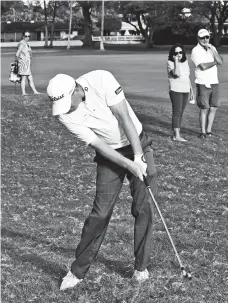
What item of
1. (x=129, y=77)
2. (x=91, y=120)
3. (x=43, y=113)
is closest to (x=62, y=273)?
(x=91, y=120)

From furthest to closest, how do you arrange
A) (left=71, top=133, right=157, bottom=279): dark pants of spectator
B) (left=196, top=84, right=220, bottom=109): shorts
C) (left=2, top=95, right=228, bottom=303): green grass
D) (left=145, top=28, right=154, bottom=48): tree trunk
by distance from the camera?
(left=145, top=28, right=154, bottom=48): tree trunk
(left=196, top=84, right=220, bottom=109): shorts
(left=2, top=95, right=228, bottom=303): green grass
(left=71, top=133, right=157, bottom=279): dark pants of spectator

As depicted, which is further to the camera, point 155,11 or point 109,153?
point 155,11

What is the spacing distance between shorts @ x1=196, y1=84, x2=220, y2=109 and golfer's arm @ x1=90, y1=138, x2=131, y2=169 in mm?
6688

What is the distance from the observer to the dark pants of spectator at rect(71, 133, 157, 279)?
5086 mm

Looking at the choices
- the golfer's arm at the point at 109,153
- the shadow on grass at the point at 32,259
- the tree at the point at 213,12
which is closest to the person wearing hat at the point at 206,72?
the shadow on grass at the point at 32,259

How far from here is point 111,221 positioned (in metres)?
7.22

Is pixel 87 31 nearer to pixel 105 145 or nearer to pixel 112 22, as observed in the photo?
pixel 112 22

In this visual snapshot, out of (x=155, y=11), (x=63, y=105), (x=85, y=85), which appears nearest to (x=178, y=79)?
(x=85, y=85)

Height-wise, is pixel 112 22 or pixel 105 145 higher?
pixel 105 145

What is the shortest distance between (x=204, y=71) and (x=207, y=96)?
0.43m

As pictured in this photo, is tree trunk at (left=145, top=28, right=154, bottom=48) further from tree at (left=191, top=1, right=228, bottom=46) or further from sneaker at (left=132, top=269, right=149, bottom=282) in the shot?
sneaker at (left=132, top=269, right=149, bottom=282)

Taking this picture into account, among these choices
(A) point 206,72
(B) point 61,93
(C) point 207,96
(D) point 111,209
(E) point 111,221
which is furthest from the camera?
(C) point 207,96

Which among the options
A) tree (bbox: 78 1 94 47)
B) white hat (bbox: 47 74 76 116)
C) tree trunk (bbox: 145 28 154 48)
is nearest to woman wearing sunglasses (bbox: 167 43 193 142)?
white hat (bbox: 47 74 76 116)

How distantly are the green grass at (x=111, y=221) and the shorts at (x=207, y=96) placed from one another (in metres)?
0.66
